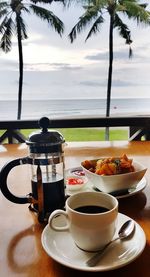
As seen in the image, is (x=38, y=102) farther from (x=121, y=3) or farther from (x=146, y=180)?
(x=146, y=180)

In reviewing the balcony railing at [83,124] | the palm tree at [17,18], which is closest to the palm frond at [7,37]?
the palm tree at [17,18]

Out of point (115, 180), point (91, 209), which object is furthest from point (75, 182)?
point (91, 209)

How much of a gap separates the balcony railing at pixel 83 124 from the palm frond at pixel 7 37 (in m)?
7.17

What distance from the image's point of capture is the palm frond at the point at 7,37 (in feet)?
27.7

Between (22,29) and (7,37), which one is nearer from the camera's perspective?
(7,37)

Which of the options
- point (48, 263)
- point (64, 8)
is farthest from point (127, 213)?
point (64, 8)

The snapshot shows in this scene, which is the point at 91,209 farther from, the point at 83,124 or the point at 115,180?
the point at 83,124

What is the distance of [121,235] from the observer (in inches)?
25.5

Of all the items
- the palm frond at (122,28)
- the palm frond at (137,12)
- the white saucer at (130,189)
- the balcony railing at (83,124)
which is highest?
the palm frond at (137,12)

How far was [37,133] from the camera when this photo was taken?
0.80 meters

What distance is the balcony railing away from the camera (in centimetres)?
198

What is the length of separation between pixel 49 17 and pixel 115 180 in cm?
884

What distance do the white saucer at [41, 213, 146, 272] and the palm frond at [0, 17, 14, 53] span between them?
860cm

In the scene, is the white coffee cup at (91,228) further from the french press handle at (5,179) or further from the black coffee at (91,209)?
the french press handle at (5,179)
